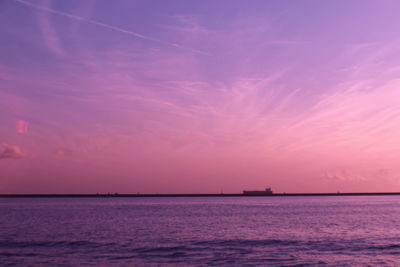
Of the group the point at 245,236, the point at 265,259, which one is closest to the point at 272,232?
the point at 245,236

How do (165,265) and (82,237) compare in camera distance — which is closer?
(165,265)

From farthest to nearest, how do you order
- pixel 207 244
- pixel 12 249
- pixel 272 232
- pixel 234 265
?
pixel 272 232
pixel 207 244
pixel 12 249
pixel 234 265

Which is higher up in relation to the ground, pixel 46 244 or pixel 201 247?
pixel 46 244

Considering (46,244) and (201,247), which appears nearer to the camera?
(201,247)

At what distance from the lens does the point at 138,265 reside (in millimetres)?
35625

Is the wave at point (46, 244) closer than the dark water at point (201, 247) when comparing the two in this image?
No

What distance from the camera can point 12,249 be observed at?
44.7 m

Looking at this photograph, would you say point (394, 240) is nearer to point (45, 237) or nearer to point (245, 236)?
point (245, 236)

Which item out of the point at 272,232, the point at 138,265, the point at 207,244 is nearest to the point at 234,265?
the point at 138,265

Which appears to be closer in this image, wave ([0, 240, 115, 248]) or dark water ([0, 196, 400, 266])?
dark water ([0, 196, 400, 266])

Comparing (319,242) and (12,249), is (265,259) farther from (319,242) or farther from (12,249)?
(12,249)

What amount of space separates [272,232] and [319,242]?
12.5 meters

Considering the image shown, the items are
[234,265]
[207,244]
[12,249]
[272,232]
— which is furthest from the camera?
[272,232]

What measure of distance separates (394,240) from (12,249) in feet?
151
